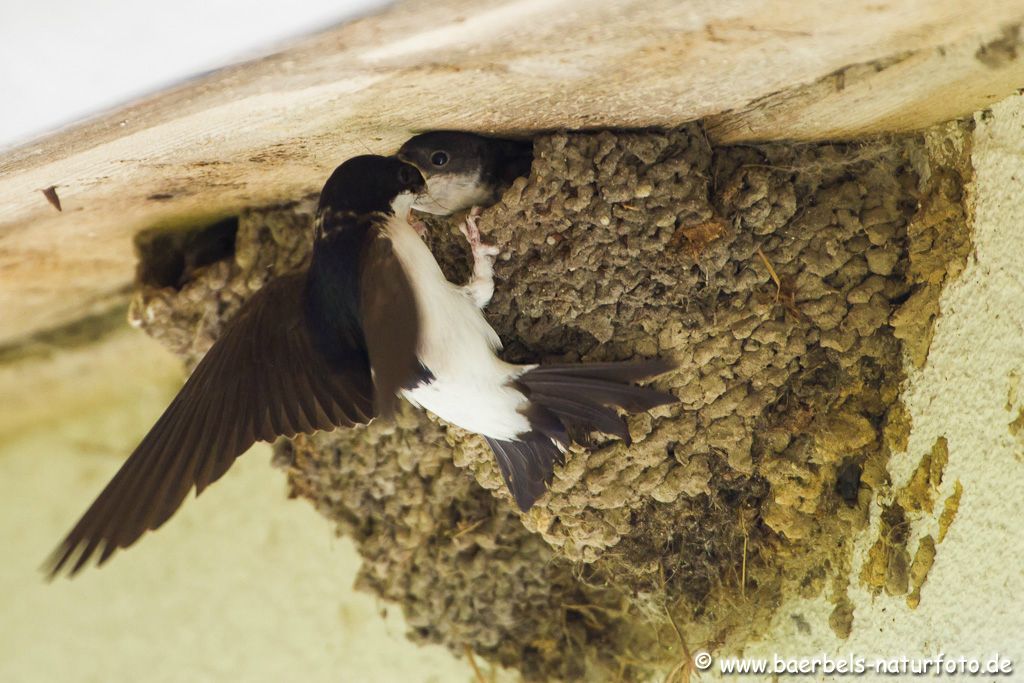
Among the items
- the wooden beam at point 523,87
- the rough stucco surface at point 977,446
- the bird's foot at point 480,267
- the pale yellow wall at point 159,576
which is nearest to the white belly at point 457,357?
the bird's foot at point 480,267

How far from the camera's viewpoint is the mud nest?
240cm

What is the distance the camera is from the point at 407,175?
2477 millimetres

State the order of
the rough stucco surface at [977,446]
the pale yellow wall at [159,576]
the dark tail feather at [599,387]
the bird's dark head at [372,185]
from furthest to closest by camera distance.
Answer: the pale yellow wall at [159,576] < the bird's dark head at [372,185] < the dark tail feather at [599,387] < the rough stucco surface at [977,446]

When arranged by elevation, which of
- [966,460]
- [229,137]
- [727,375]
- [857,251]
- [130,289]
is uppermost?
[229,137]

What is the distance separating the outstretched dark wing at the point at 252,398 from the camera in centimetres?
240

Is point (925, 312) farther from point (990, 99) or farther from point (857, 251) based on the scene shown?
point (990, 99)

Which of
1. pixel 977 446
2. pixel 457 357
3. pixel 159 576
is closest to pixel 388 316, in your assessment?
pixel 457 357

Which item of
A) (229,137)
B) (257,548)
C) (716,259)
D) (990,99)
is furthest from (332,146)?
(257,548)

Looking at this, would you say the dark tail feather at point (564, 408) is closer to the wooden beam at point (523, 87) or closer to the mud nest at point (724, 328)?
the mud nest at point (724, 328)

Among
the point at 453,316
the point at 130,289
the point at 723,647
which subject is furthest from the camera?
the point at 130,289

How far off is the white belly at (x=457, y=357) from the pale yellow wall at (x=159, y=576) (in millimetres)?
1266

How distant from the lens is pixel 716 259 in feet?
7.90

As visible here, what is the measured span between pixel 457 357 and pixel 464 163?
1.33 feet

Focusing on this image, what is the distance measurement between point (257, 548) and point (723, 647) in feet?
5.55
